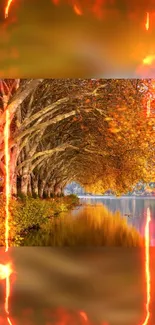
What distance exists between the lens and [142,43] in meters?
5.31

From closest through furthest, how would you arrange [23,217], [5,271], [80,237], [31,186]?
[5,271]
[80,237]
[23,217]
[31,186]

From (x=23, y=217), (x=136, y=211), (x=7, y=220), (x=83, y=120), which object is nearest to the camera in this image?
(x=7, y=220)

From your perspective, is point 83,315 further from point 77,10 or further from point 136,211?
point 136,211

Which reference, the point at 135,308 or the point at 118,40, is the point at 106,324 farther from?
the point at 118,40

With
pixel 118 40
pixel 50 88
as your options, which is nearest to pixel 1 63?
pixel 118 40

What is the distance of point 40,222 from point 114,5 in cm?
1469

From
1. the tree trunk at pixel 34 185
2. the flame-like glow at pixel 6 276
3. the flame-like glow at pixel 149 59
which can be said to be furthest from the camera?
the tree trunk at pixel 34 185

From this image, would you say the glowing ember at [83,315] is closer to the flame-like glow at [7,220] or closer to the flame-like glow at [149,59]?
the flame-like glow at [7,220]

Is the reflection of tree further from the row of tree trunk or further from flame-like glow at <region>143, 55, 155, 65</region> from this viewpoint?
flame-like glow at <region>143, 55, 155, 65</region>

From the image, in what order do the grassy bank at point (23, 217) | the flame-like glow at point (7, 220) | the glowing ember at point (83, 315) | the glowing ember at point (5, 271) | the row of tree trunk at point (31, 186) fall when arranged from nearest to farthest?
1. the glowing ember at point (83, 315)
2. the flame-like glow at point (7, 220)
3. the glowing ember at point (5, 271)
4. the grassy bank at point (23, 217)
5. the row of tree trunk at point (31, 186)

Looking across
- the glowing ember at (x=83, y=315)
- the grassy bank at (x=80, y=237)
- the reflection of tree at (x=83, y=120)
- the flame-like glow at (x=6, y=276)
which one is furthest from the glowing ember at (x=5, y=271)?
the grassy bank at (x=80, y=237)

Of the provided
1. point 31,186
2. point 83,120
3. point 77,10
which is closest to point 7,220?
point 83,120

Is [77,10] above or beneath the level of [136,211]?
above

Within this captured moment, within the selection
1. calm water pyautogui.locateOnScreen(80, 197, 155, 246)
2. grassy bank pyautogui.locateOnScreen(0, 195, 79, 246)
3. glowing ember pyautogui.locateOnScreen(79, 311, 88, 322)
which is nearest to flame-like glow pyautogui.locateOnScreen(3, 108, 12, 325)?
grassy bank pyautogui.locateOnScreen(0, 195, 79, 246)
